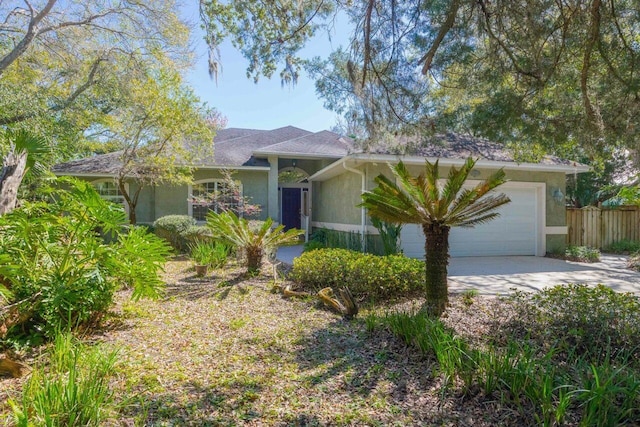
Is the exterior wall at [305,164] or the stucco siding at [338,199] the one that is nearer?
the stucco siding at [338,199]

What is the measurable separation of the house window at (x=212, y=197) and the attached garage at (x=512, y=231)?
7980 mm

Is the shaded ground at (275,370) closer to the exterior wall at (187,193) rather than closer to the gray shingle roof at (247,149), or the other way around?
the exterior wall at (187,193)

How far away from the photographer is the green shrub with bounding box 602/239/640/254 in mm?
13728

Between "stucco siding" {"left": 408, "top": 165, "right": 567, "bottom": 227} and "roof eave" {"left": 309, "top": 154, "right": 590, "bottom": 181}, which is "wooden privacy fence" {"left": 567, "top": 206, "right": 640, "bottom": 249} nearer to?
"stucco siding" {"left": 408, "top": 165, "right": 567, "bottom": 227}

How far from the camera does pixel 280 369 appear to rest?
12.1 ft

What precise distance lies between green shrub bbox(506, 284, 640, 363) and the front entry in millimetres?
13634

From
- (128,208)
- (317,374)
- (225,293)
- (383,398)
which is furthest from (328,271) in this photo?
(128,208)

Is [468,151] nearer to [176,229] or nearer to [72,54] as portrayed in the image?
[176,229]

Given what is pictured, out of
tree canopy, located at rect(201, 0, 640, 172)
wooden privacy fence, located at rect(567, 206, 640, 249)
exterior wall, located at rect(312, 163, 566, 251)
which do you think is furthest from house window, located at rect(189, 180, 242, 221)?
wooden privacy fence, located at rect(567, 206, 640, 249)

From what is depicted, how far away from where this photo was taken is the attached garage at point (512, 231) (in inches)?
460

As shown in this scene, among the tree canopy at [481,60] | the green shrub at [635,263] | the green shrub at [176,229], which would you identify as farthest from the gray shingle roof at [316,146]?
the green shrub at [635,263]

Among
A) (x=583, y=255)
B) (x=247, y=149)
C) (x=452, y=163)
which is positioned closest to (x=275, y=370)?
(x=452, y=163)

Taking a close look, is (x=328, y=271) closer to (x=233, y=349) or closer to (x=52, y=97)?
(x=233, y=349)

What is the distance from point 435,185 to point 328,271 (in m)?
2.70
